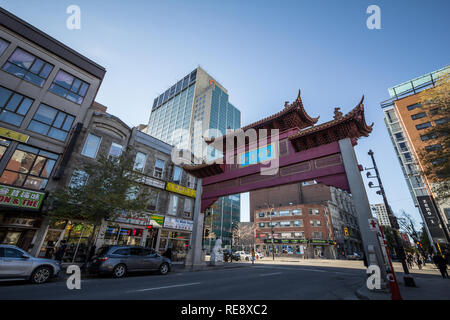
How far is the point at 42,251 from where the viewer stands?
1382 cm

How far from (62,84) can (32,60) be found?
8.11ft

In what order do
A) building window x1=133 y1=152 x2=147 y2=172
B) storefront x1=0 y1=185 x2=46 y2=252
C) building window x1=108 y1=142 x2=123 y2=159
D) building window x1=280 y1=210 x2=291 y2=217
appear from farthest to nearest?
building window x1=280 y1=210 x2=291 y2=217 → building window x1=133 y1=152 x2=147 y2=172 → building window x1=108 y1=142 x2=123 y2=159 → storefront x1=0 y1=185 x2=46 y2=252

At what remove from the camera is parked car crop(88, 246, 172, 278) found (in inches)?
391

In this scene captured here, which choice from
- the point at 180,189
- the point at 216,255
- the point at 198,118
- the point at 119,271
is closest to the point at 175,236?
the point at 180,189

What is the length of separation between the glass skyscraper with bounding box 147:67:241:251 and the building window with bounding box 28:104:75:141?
190ft

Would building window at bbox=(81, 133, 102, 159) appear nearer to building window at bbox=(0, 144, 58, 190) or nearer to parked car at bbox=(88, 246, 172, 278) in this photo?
building window at bbox=(0, 144, 58, 190)

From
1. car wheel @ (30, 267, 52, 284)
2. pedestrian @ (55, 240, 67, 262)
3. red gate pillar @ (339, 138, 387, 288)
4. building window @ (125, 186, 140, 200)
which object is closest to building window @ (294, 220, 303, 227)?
building window @ (125, 186, 140, 200)

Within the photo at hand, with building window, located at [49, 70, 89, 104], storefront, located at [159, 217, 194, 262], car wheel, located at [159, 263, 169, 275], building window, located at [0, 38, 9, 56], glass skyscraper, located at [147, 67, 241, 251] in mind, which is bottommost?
car wheel, located at [159, 263, 169, 275]

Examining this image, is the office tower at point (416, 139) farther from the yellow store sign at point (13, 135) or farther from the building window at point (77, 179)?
the yellow store sign at point (13, 135)

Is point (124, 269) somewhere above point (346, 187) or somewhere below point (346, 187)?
below

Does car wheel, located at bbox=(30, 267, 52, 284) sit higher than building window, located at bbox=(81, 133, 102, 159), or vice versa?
building window, located at bbox=(81, 133, 102, 159)
